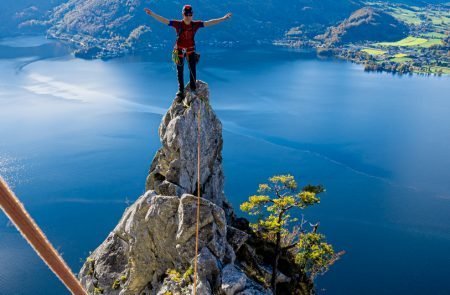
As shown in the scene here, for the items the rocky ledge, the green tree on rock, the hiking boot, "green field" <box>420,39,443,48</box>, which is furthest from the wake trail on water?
"green field" <box>420,39,443,48</box>

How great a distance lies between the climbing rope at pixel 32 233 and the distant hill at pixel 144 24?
134653mm

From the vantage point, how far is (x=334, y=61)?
13150 cm

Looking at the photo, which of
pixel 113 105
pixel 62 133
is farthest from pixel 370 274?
pixel 113 105

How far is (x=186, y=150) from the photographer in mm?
15891

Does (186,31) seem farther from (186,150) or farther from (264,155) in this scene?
(264,155)

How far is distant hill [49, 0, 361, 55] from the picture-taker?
481 feet

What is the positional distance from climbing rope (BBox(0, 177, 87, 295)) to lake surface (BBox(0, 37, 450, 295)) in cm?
3520

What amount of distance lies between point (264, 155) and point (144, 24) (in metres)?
116

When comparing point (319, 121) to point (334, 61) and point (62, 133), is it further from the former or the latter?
point (334, 61)

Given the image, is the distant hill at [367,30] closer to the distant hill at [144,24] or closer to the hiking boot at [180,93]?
the distant hill at [144,24]

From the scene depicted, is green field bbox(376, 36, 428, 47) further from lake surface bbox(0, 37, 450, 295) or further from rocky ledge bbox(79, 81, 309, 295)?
rocky ledge bbox(79, 81, 309, 295)

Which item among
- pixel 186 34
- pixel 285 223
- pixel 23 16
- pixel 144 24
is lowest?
pixel 285 223

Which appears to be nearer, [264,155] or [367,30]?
[264,155]

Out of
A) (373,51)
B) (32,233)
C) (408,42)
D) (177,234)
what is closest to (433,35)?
(408,42)
